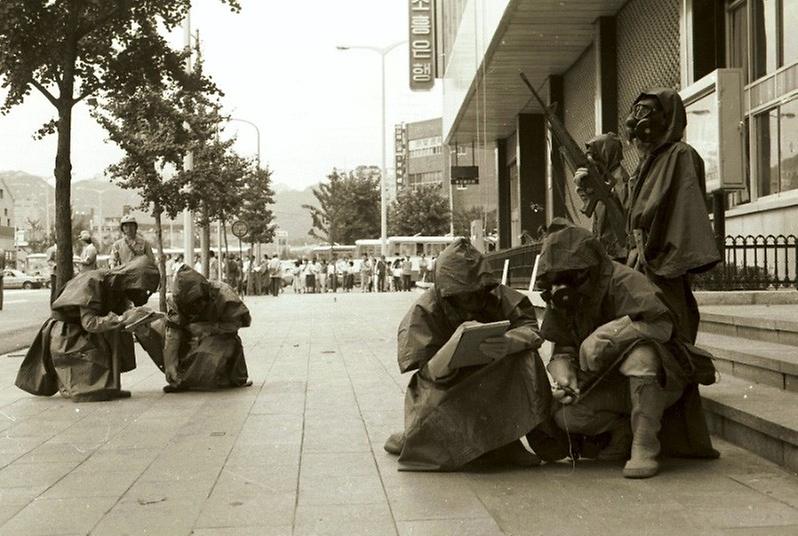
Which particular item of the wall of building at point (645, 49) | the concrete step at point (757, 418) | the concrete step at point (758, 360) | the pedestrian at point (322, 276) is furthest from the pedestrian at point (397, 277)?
the concrete step at point (757, 418)

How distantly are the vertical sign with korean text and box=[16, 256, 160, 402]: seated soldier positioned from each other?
38972mm

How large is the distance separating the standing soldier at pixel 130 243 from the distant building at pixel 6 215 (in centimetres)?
8659

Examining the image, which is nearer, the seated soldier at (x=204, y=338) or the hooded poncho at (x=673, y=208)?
the hooded poncho at (x=673, y=208)

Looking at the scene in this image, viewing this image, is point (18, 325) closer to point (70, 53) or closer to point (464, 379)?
point (70, 53)

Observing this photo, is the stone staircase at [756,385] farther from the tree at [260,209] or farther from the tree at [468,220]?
the tree at [468,220]

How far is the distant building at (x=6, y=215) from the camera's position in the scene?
3820 inches

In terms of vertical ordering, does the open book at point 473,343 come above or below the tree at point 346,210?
below

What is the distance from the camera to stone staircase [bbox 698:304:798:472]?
5180mm

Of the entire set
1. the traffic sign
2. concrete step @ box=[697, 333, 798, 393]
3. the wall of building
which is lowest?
concrete step @ box=[697, 333, 798, 393]

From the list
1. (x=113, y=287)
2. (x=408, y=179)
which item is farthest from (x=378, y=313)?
(x=408, y=179)

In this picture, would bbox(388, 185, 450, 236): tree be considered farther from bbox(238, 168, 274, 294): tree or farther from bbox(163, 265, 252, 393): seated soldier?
bbox(163, 265, 252, 393): seated soldier

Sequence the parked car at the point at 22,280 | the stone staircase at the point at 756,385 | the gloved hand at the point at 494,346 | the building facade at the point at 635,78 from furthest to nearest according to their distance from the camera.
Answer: the parked car at the point at 22,280
the building facade at the point at 635,78
the stone staircase at the point at 756,385
the gloved hand at the point at 494,346

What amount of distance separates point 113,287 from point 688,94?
6218mm

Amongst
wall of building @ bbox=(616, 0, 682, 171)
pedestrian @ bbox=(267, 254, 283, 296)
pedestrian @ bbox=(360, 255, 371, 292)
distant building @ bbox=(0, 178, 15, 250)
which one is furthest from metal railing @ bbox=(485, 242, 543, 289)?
distant building @ bbox=(0, 178, 15, 250)
